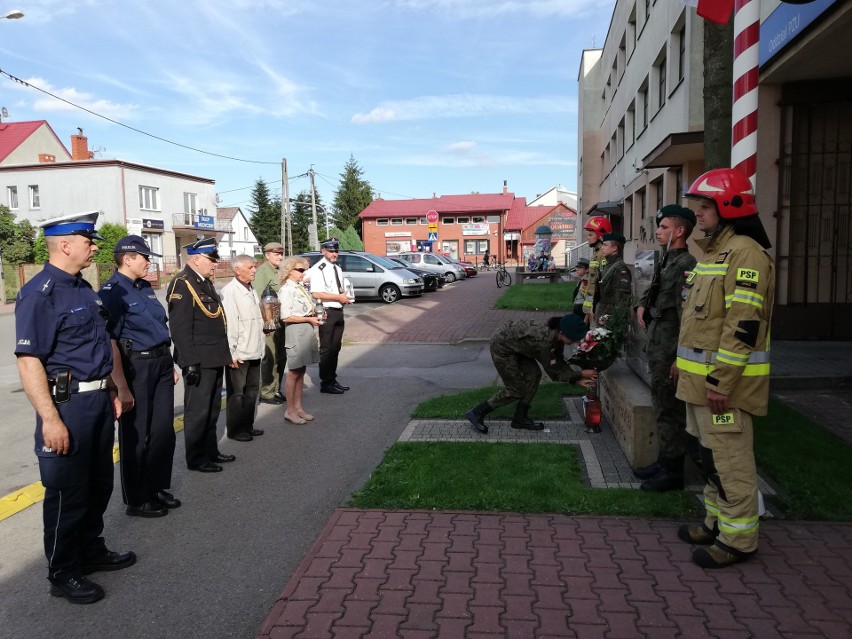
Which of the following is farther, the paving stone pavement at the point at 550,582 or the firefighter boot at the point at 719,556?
the firefighter boot at the point at 719,556

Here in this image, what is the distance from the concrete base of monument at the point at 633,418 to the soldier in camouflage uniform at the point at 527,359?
36 centimetres

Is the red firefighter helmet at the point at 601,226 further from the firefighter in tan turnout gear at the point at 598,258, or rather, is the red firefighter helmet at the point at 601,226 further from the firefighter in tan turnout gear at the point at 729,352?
the firefighter in tan turnout gear at the point at 729,352

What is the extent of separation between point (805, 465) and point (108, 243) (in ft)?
129

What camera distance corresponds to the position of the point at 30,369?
333 centimetres

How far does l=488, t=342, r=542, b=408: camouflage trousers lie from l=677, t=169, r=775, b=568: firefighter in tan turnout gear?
2336 mm

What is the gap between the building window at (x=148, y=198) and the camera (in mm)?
46906

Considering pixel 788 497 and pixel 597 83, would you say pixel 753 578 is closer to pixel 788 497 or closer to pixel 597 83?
pixel 788 497

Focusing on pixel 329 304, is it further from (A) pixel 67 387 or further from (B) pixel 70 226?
(A) pixel 67 387

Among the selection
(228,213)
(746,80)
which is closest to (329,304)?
(746,80)

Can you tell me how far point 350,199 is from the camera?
91.6 metres

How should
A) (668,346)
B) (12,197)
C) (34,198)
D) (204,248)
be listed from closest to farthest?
1. (668,346)
2. (204,248)
3. (34,198)
4. (12,197)

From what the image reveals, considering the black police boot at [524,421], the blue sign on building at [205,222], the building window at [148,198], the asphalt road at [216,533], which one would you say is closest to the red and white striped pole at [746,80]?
the black police boot at [524,421]

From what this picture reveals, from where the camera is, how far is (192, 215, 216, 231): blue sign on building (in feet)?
172

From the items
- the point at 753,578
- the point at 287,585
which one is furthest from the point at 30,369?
the point at 753,578
